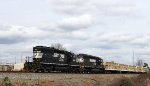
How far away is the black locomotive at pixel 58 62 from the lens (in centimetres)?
3994

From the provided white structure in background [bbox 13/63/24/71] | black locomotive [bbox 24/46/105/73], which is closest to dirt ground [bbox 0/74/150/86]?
black locomotive [bbox 24/46/105/73]

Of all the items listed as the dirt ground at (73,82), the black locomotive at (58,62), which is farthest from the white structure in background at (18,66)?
the dirt ground at (73,82)

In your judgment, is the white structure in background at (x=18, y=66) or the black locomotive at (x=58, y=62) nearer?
the white structure in background at (x=18, y=66)

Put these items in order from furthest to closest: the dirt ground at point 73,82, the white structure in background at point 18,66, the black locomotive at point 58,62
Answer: the black locomotive at point 58,62
the white structure in background at point 18,66
the dirt ground at point 73,82

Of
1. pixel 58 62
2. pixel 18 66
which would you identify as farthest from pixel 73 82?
pixel 18 66

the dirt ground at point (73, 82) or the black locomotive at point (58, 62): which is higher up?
the black locomotive at point (58, 62)

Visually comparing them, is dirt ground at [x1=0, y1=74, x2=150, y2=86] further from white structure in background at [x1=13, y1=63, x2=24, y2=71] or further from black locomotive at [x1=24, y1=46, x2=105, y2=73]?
white structure in background at [x1=13, y1=63, x2=24, y2=71]

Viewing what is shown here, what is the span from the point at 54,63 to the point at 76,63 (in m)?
6.34

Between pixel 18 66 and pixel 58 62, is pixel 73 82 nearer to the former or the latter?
pixel 58 62

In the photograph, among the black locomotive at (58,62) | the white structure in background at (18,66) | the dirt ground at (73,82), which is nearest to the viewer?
the dirt ground at (73,82)

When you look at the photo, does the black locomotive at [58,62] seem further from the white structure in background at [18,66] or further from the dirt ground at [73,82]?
Answer: the dirt ground at [73,82]

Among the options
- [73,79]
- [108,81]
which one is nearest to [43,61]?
[73,79]

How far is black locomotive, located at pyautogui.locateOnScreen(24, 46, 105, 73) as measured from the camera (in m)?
39.9

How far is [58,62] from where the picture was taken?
4347 cm
